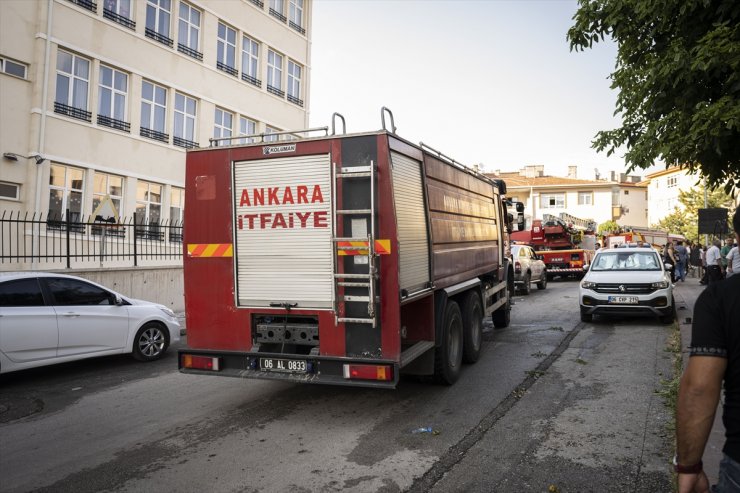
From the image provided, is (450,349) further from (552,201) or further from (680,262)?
(552,201)

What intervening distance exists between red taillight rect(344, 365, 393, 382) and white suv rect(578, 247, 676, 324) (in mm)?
7942

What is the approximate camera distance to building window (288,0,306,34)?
27058mm

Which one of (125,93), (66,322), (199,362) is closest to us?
(199,362)

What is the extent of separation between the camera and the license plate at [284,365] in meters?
5.54

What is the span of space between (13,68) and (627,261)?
17.3 meters

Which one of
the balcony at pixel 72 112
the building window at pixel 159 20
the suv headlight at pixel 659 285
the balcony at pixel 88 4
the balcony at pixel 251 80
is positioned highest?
the building window at pixel 159 20

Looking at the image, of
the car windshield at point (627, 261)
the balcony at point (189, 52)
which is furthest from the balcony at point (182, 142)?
the car windshield at point (627, 261)

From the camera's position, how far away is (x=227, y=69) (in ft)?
76.7

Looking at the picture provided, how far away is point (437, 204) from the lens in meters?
6.81

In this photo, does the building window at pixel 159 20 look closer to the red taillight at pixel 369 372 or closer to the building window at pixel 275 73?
the building window at pixel 275 73

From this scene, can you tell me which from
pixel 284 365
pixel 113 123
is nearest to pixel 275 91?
pixel 113 123

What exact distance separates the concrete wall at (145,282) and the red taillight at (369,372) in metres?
7.67

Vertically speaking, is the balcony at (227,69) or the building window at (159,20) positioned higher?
the building window at (159,20)

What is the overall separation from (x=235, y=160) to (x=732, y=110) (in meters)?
6.40
